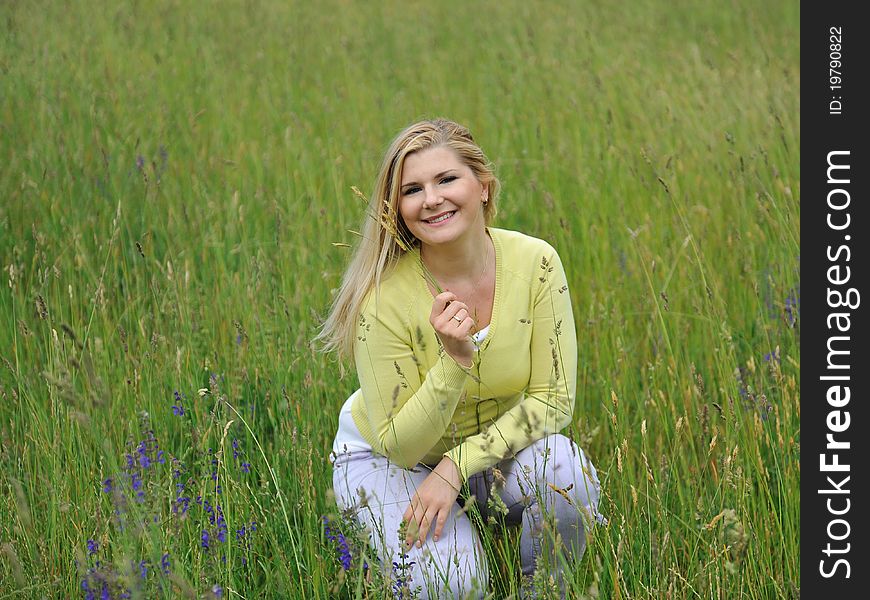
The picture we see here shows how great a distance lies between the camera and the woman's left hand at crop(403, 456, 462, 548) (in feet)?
7.10

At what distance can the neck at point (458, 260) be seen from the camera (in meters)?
2.35

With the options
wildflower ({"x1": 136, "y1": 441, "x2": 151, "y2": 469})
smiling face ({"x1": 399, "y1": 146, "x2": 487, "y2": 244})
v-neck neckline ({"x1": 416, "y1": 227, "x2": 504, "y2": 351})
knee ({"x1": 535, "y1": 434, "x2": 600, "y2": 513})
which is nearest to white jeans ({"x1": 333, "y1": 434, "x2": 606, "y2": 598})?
knee ({"x1": 535, "y1": 434, "x2": 600, "y2": 513})

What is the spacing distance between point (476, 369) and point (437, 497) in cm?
31

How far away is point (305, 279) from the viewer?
3.35 metres

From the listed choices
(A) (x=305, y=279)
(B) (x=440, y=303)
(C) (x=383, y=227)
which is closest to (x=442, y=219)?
(C) (x=383, y=227)

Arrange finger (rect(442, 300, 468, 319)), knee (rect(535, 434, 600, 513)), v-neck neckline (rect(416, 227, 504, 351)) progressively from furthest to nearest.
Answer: v-neck neckline (rect(416, 227, 504, 351)), knee (rect(535, 434, 600, 513)), finger (rect(442, 300, 468, 319))

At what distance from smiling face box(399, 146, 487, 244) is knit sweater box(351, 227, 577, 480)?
127 millimetres

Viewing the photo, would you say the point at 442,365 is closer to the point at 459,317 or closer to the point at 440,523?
the point at 459,317

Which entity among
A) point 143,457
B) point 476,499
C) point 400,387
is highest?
point 400,387

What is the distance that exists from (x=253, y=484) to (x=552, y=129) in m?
2.93

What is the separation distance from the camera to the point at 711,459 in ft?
8.21

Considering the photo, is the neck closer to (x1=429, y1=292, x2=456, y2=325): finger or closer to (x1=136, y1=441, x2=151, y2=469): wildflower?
(x1=429, y1=292, x2=456, y2=325): finger

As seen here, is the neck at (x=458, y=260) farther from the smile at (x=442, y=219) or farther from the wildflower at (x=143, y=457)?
the wildflower at (x=143, y=457)

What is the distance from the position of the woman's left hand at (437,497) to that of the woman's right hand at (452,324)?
0.99 ft
